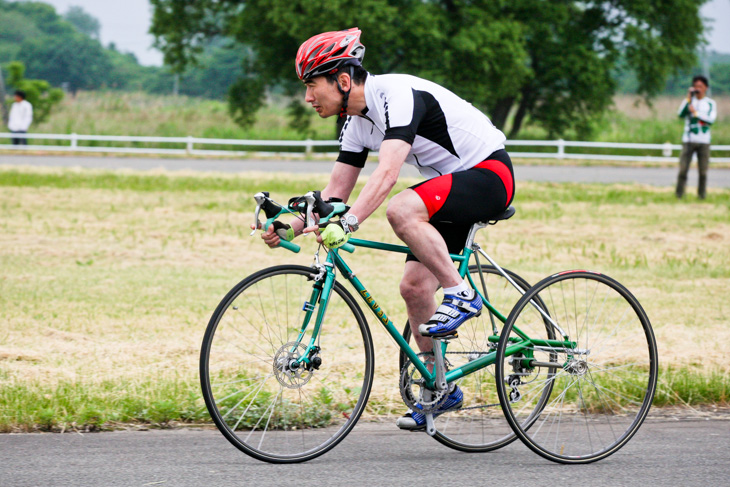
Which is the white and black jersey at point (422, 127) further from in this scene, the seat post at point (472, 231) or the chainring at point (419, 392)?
the chainring at point (419, 392)

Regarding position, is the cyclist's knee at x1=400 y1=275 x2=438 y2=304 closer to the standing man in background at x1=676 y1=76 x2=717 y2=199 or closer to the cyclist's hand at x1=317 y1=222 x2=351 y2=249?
the cyclist's hand at x1=317 y1=222 x2=351 y2=249

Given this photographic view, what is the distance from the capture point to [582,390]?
4941mm

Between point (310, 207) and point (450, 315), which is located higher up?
point (310, 207)

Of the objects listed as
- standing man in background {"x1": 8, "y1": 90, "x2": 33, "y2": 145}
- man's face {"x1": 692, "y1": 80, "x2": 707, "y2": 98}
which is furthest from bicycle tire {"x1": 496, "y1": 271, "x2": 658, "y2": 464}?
standing man in background {"x1": 8, "y1": 90, "x2": 33, "y2": 145}

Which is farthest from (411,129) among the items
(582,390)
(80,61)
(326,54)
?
(80,61)

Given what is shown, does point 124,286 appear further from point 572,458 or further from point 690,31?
point 690,31

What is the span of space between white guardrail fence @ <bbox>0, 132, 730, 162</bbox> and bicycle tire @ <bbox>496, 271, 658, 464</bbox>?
→ 935 inches

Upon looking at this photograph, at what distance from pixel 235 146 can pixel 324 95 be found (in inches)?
1068

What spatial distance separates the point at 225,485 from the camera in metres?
3.91

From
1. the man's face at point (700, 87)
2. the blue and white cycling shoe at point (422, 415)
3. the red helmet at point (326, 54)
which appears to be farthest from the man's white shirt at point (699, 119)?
the red helmet at point (326, 54)

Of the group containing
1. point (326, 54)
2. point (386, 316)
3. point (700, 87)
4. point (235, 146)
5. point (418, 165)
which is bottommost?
point (386, 316)

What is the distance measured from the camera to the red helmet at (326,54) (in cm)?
414

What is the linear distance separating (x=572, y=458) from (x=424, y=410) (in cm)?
73

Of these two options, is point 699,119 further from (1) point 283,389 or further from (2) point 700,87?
(1) point 283,389
